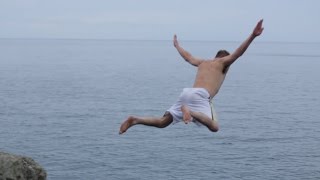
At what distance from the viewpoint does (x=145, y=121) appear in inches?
458

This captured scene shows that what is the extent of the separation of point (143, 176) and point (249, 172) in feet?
26.6

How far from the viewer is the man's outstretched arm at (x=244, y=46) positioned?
10.4 meters

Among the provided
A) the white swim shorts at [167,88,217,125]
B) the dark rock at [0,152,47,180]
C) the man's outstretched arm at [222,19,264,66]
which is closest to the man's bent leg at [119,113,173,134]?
the white swim shorts at [167,88,217,125]

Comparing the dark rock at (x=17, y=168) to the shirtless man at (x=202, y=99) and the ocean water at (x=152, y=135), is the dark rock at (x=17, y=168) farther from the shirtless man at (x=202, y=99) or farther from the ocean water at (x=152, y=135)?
the ocean water at (x=152, y=135)

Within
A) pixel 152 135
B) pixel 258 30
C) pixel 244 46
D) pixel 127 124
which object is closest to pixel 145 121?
pixel 127 124

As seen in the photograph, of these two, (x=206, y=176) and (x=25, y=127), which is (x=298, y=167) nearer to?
(x=206, y=176)

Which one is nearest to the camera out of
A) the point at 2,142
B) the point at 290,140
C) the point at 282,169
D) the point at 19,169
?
the point at 19,169

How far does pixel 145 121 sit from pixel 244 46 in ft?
8.70

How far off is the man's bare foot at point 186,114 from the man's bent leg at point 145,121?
69 cm

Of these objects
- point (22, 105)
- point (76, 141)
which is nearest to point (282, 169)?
point (76, 141)

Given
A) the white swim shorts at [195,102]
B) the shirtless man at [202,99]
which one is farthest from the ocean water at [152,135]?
the white swim shorts at [195,102]

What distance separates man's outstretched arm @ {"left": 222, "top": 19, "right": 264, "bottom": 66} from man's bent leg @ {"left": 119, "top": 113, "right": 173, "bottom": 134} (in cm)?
175

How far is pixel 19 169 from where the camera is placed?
18.2 meters

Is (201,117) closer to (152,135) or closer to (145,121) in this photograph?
(145,121)
